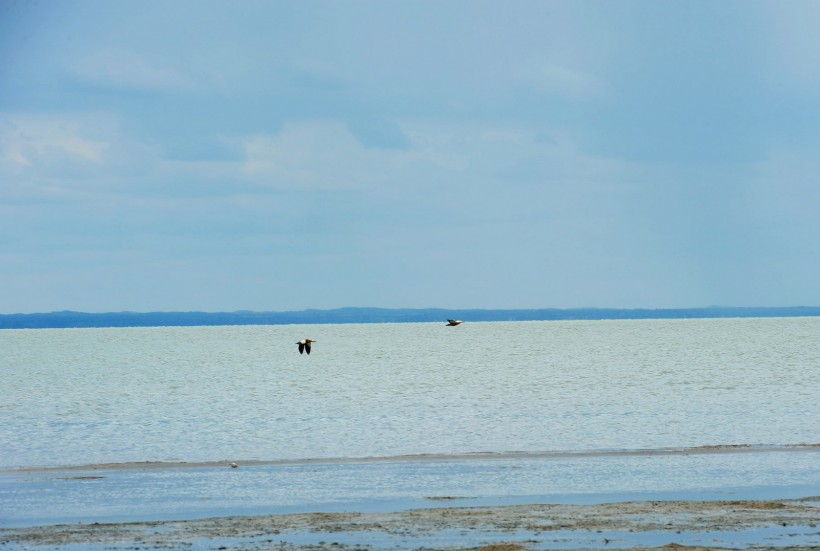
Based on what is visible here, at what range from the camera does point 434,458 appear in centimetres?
3197

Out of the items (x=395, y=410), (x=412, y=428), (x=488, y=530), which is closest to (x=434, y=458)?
(x=412, y=428)

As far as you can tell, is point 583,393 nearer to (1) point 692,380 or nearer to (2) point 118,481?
(1) point 692,380

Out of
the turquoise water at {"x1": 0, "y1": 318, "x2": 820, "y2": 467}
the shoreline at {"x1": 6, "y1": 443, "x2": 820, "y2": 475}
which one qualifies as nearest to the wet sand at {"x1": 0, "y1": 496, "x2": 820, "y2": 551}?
the shoreline at {"x1": 6, "y1": 443, "x2": 820, "y2": 475}

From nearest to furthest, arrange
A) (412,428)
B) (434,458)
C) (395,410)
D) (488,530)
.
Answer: (488,530), (434,458), (412,428), (395,410)

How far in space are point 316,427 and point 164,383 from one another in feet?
107

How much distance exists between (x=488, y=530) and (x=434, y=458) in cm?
1227

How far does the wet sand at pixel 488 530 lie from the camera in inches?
729

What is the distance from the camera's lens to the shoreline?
31.3 m

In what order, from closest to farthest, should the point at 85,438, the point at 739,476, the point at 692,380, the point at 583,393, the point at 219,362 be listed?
the point at 739,476, the point at 85,438, the point at 583,393, the point at 692,380, the point at 219,362

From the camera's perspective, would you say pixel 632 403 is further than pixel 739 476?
Yes

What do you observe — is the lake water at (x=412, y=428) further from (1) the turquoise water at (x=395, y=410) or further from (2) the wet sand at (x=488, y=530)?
(2) the wet sand at (x=488, y=530)

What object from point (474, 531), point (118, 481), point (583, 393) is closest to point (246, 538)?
point (474, 531)

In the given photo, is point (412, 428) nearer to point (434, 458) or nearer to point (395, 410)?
point (395, 410)

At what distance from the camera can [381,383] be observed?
234ft
